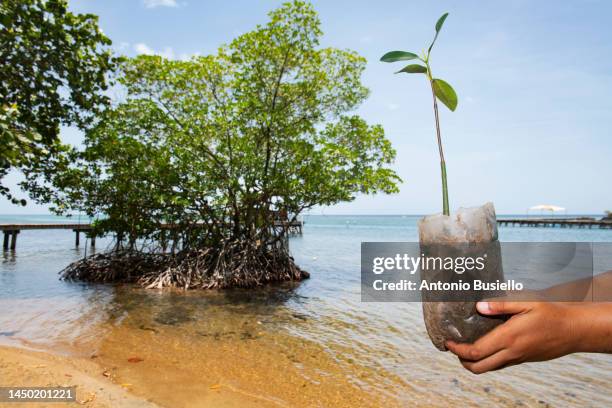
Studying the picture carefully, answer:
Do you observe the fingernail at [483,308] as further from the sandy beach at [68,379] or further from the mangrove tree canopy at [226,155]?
the mangrove tree canopy at [226,155]

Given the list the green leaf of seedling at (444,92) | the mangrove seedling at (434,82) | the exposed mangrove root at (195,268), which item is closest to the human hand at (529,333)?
the mangrove seedling at (434,82)

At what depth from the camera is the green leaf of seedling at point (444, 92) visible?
1.23 metres

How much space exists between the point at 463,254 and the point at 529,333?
29cm

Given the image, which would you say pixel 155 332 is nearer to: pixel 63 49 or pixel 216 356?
pixel 216 356

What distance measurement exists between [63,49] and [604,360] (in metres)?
10.2

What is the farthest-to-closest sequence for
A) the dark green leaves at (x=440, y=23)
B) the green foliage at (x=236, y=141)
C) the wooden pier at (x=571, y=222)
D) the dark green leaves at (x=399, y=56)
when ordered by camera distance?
1. the wooden pier at (x=571, y=222)
2. the green foliage at (x=236, y=141)
3. the dark green leaves at (x=399, y=56)
4. the dark green leaves at (x=440, y=23)

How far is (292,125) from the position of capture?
1131 centimetres

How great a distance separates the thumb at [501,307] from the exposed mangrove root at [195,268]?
1046 centimetres

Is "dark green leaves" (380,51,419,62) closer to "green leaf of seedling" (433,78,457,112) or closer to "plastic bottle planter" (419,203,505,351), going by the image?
"green leaf of seedling" (433,78,457,112)

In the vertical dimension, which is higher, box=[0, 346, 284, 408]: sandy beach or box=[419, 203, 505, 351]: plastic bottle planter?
box=[419, 203, 505, 351]: plastic bottle planter

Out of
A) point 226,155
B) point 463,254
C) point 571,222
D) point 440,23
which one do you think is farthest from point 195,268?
point 571,222

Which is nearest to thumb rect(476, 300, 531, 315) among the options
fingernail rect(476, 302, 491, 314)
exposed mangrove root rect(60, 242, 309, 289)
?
fingernail rect(476, 302, 491, 314)

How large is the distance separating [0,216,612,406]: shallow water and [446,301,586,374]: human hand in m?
3.49

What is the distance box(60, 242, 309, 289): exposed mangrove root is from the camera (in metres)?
11.1
